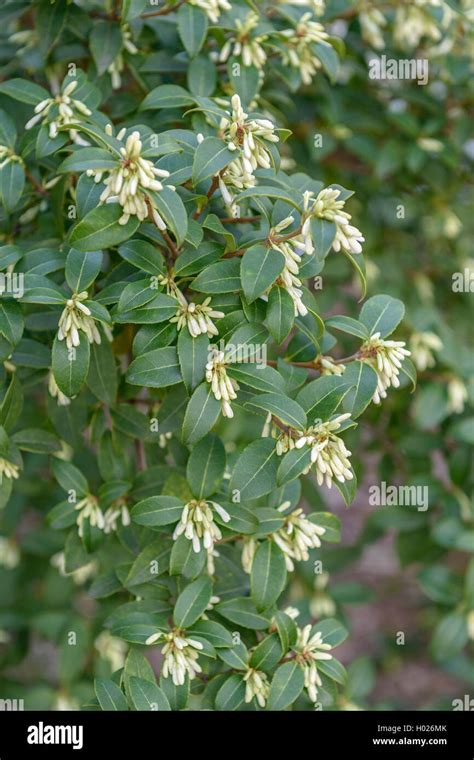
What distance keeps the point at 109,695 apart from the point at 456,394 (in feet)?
3.61

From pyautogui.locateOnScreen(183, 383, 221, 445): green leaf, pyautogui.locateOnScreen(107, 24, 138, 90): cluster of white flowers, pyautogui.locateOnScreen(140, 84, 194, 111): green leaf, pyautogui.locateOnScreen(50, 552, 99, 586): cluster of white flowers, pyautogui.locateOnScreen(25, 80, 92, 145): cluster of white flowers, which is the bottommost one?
pyautogui.locateOnScreen(50, 552, 99, 586): cluster of white flowers

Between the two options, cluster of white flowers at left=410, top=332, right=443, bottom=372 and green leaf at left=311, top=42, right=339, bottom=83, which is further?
cluster of white flowers at left=410, top=332, right=443, bottom=372

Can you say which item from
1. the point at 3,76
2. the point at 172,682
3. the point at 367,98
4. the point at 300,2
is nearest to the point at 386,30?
the point at 367,98

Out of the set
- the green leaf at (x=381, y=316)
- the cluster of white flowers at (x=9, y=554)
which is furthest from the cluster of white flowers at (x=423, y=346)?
the cluster of white flowers at (x=9, y=554)

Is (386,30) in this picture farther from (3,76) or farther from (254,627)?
(254,627)

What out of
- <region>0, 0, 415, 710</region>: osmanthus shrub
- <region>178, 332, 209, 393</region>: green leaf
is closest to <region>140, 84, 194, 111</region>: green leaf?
<region>0, 0, 415, 710</region>: osmanthus shrub

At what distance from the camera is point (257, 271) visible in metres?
1.11

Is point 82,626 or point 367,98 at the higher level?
point 367,98

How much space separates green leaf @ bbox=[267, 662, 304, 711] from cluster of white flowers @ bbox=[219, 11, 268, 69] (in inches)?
42.1

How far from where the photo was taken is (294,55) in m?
1.51

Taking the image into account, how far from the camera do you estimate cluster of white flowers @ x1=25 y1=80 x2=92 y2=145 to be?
1272mm

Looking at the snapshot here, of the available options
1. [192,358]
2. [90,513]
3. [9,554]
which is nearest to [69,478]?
[90,513]

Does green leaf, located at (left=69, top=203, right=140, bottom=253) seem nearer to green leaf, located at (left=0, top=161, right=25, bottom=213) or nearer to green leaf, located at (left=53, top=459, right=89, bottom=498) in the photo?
green leaf, located at (left=0, top=161, right=25, bottom=213)
